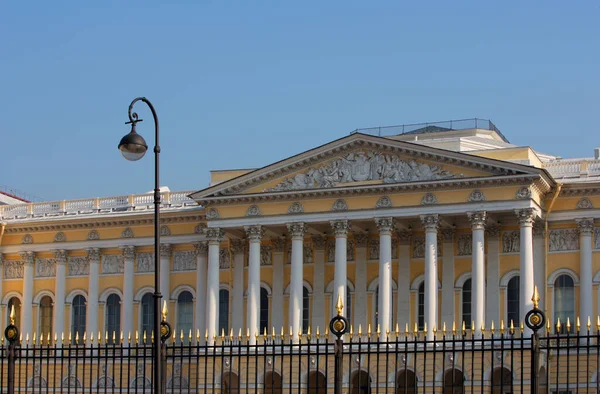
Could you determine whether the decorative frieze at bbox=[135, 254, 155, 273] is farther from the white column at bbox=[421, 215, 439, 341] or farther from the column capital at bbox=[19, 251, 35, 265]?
the white column at bbox=[421, 215, 439, 341]

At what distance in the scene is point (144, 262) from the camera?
55.0 m

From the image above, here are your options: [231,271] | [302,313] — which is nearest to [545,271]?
[302,313]

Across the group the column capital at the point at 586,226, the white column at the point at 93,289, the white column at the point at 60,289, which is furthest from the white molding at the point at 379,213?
the white column at the point at 60,289

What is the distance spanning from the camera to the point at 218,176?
5212 cm

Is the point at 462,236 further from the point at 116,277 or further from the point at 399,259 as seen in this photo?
the point at 116,277

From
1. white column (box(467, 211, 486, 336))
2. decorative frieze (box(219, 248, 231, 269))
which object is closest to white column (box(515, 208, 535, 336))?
white column (box(467, 211, 486, 336))

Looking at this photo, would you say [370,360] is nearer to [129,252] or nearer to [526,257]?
[526,257]

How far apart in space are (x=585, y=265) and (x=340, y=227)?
30.2 ft

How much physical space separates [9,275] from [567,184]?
26.4 m

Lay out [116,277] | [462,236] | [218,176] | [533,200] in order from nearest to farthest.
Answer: [533,200] < [462,236] < [218,176] < [116,277]

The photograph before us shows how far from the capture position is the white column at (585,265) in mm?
45500

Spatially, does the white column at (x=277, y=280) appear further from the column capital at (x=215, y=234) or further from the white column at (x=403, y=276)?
the white column at (x=403, y=276)

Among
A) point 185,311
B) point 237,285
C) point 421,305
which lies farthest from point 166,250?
point 421,305

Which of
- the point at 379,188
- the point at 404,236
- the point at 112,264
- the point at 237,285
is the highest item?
the point at 379,188
